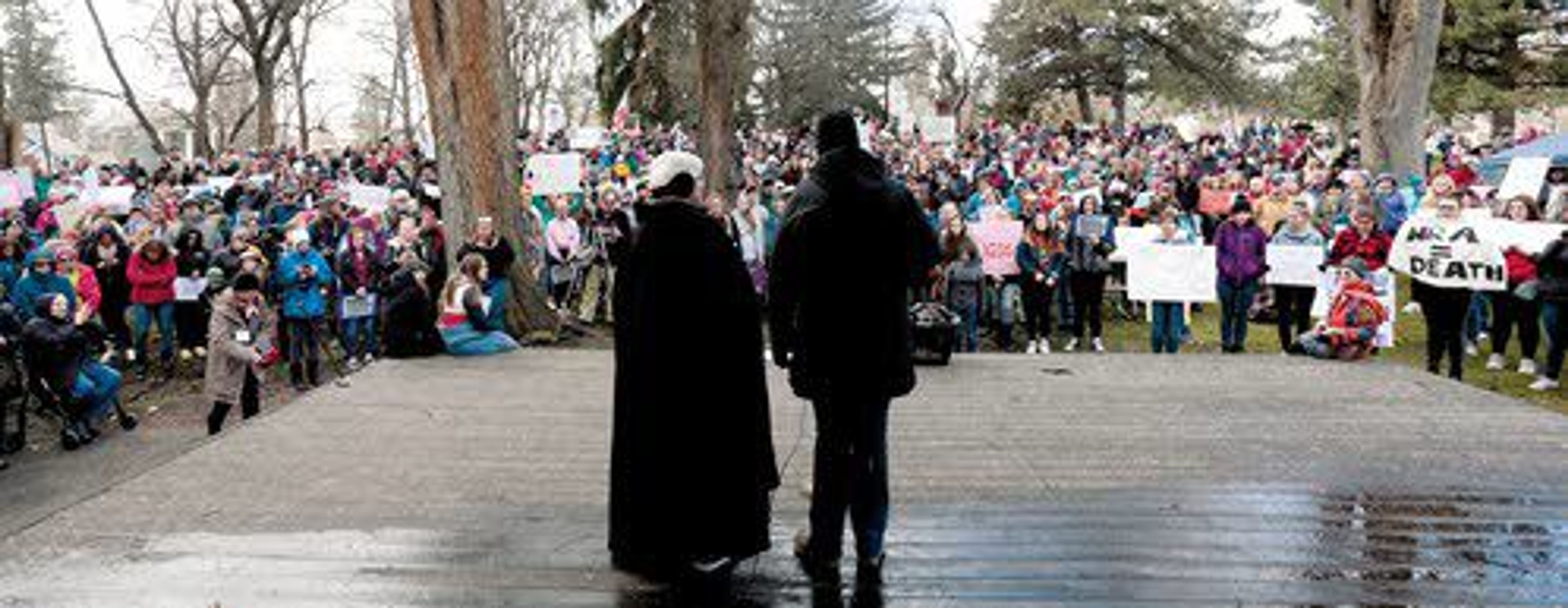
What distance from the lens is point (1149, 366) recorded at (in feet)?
37.9

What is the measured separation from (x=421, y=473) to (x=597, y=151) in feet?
82.1

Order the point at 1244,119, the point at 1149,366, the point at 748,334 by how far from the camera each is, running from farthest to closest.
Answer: the point at 1244,119 → the point at 1149,366 → the point at 748,334

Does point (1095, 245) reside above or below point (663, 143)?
below

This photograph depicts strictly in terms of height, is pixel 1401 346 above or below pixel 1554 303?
below

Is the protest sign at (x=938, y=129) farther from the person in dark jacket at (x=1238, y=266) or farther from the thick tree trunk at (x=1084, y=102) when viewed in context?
the thick tree trunk at (x=1084, y=102)

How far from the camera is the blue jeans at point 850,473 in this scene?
18.4ft

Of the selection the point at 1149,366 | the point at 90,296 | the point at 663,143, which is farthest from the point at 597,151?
the point at 1149,366

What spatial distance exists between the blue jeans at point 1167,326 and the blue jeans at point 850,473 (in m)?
9.01

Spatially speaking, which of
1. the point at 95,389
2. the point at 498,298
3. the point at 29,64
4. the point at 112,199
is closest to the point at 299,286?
the point at 498,298

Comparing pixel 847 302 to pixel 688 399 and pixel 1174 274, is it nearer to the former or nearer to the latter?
pixel 688 399

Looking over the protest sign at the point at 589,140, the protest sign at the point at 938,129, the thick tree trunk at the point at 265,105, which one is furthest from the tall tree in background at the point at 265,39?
the protest sign at the point at 938,129

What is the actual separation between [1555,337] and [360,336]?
12.5 meters

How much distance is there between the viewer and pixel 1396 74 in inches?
773

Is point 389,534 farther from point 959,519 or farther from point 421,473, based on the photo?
point 959,519
